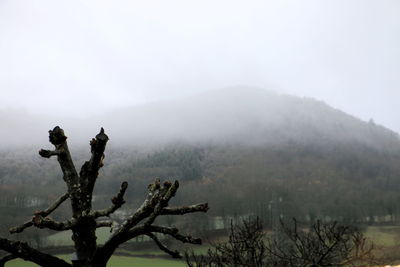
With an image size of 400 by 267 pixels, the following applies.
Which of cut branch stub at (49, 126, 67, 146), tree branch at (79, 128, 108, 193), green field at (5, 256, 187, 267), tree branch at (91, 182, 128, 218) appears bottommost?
green field at (5, 256, 187, 267)

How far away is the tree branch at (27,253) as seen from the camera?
529 cm

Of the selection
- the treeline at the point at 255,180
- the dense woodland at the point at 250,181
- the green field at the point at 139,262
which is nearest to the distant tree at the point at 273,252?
the treeline at the point at 255,180

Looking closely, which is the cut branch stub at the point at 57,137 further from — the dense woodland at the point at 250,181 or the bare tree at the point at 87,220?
the dense woodland at the point at 250,181

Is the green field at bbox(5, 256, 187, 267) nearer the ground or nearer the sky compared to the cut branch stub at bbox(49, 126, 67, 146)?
nearer the ground

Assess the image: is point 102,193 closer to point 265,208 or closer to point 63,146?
point 265,208

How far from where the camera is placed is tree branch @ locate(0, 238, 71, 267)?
17.4ft

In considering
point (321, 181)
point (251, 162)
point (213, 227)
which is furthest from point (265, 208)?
point (251, 162)

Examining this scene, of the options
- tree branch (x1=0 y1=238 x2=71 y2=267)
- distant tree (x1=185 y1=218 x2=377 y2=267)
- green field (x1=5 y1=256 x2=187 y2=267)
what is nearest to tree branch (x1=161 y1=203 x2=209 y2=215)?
tree branch (x1=0 y1=238 x2=71 y2=267)

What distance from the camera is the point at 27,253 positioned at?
5512mm

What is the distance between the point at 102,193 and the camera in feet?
328

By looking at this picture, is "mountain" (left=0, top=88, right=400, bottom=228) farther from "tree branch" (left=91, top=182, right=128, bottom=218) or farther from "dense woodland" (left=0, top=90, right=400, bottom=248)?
"tree branch" (left=91, top=182, right=128, bottom=218)

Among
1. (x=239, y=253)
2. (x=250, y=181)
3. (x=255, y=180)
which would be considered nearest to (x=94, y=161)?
(x=239, y=253)

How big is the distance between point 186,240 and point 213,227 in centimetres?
7083

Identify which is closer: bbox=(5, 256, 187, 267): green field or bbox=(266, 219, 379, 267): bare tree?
bbox=(266, 219, 379, 267): bare tree
